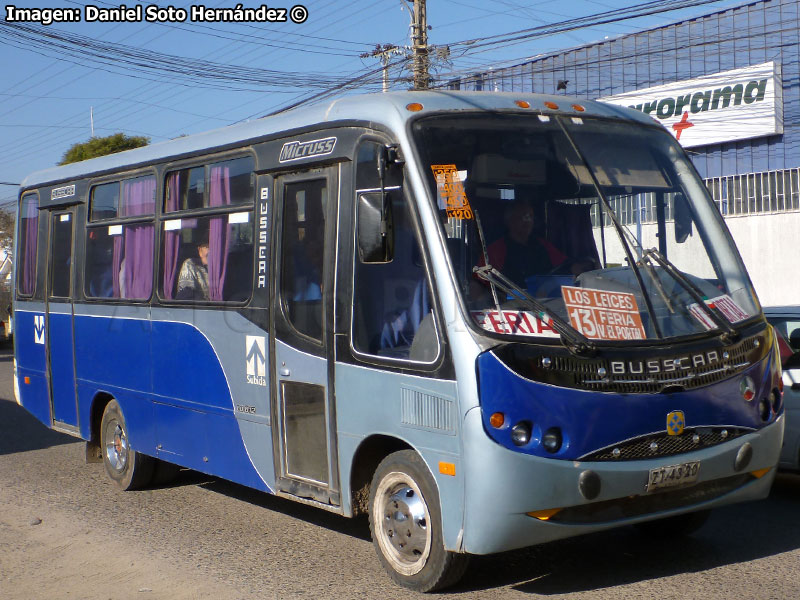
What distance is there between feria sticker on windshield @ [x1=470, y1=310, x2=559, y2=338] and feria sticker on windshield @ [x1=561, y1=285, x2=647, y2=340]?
177 millimetres

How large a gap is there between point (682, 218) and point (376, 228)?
1.98m

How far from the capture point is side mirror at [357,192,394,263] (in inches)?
221

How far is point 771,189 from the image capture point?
2127 cm

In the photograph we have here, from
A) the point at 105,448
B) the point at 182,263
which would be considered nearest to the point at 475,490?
the point at 182,263

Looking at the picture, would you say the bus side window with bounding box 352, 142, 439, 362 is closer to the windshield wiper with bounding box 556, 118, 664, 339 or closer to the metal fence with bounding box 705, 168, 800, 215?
the windshield wiper with bounding box 556, 118, 664, 339

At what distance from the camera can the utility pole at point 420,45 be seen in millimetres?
21062

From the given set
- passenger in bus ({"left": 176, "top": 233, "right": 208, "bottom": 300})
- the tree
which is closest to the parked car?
passenger in bus ({"left": 176, "top": 233, "right": 208, "bottom": 300})

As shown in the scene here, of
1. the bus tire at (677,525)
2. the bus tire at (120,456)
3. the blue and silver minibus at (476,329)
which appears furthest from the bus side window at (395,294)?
the bus tire at (120,456)

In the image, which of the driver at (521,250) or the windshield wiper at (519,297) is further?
the driver at (521,250)

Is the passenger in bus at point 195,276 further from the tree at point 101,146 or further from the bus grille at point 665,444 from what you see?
the tree at point 101,146

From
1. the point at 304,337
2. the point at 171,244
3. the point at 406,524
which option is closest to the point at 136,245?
the point at 171,244

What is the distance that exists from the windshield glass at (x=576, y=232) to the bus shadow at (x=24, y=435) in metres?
7.88

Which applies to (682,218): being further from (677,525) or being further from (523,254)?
(677,525)

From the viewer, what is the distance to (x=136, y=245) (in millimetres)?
9000
